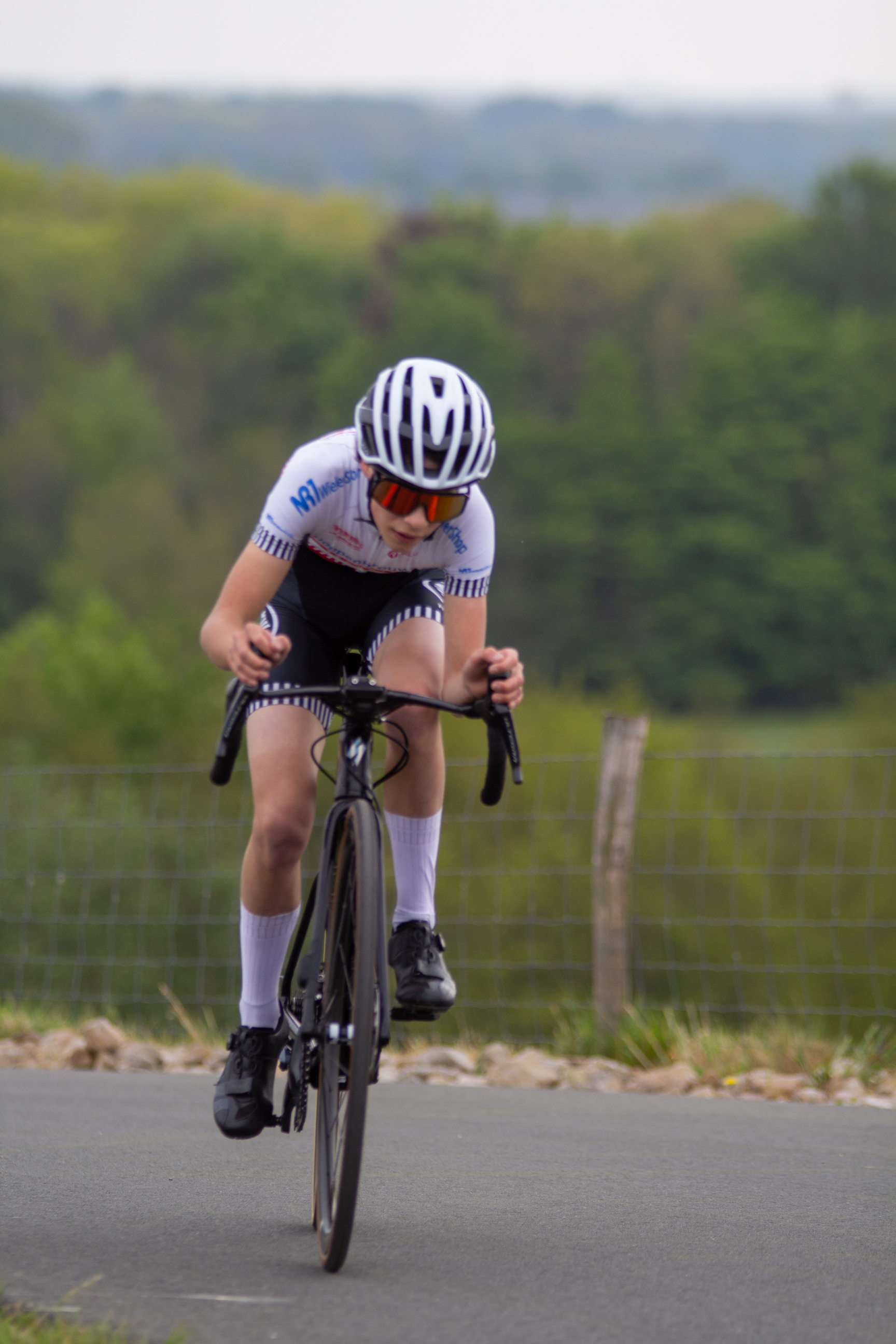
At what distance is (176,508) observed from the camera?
66812 mm

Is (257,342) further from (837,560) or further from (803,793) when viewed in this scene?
(803,793)

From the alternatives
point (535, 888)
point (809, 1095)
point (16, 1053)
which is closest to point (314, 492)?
point (809, 1095)

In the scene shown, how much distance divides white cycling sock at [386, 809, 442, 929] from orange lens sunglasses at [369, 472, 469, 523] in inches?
37.6

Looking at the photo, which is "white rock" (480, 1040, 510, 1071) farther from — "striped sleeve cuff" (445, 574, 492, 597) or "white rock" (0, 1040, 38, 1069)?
"striped sleeve cuff" (445, 574, 492, 597)

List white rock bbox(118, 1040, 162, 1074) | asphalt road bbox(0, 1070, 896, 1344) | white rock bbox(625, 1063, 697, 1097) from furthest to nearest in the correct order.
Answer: white rock bbox(118, 1040, 162, 1074) → white rock bbox(625, 1063, 697, 1097) → asphalt road bbox(0, 1070, 896, 1344)

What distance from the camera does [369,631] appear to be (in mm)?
4684

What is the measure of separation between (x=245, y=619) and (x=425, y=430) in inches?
26.4

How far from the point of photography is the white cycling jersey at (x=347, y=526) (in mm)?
4242

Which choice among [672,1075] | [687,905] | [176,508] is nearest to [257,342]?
[176,508]

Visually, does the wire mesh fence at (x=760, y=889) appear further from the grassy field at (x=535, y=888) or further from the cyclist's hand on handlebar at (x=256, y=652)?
the cyclist's hand on handlebar at (x=256, y=652)

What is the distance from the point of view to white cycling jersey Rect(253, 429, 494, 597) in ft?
13.9

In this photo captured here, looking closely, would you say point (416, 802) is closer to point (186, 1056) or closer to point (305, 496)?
point (305, 496)

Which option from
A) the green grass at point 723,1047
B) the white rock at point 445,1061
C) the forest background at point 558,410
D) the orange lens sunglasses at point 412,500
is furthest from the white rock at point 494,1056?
the forest background at point 558,410

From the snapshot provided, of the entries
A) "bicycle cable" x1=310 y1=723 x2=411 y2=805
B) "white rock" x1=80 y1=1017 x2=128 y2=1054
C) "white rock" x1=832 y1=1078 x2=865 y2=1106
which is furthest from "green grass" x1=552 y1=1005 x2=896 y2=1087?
"bicycle cable" x1=310 y1=723 x2=411 y2=805
